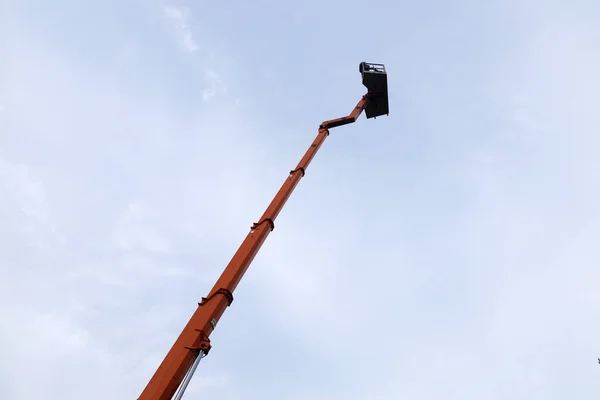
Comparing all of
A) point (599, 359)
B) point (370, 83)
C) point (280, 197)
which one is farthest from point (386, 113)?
point (599, 359)

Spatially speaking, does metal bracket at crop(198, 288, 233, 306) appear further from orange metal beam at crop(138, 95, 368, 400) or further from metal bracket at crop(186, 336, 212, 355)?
metal bracket at crop(186, 336, 212, 355)

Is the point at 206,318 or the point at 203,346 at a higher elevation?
the point at 206,318

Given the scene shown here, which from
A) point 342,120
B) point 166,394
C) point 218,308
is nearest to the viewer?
point 166,394

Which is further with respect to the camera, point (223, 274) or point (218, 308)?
point (223, 274)

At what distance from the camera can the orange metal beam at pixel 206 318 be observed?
7079 millimetres

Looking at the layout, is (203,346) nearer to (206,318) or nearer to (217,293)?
(206,318)

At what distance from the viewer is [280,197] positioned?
11.6 meters

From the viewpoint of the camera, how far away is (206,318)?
8.16 meters

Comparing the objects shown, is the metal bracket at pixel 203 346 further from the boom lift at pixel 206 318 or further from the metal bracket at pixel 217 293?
the metal bracket at pixel 217 293

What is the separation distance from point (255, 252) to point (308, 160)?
4.30 metres

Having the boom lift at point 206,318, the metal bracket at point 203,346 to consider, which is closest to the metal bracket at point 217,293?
the boom lift at point 206,318

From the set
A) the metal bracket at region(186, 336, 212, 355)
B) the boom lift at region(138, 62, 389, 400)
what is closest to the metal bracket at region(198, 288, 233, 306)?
the boom lift at region(138, 62, 389, 400)

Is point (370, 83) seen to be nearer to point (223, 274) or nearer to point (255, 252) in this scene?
point (255, 252)

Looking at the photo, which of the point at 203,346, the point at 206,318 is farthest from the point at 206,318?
the point at 203,346
